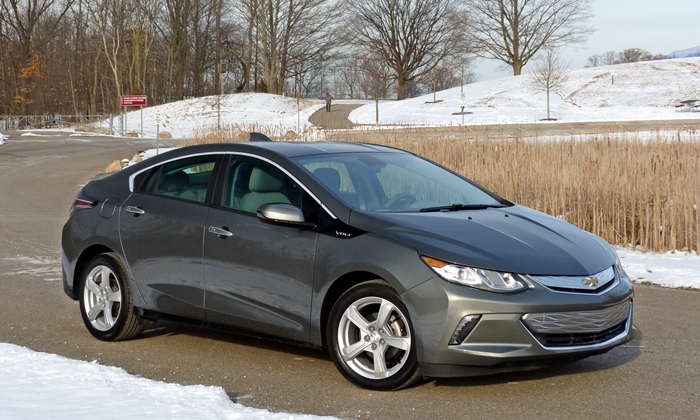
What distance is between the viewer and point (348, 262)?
4.80 meters

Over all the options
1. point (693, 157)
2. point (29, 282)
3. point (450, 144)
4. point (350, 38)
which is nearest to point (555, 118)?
point (350, 38)

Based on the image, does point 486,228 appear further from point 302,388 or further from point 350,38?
point 350,38

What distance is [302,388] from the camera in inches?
193

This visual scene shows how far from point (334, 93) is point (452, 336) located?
105 metres

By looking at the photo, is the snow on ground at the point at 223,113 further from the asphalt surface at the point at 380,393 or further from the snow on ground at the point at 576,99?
the asphalt surface at the point at 380,393

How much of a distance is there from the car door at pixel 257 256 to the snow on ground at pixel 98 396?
0.72 m

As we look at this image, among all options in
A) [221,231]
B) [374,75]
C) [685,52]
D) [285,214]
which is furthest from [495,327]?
[685,52]

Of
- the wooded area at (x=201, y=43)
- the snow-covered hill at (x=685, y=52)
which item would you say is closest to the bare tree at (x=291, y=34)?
the wooded area at (x=201, y=43)

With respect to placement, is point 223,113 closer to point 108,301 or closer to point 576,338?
point 108,301

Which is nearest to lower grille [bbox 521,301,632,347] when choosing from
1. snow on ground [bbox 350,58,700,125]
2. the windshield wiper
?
the windshield wiper

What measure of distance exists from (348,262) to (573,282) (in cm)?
124

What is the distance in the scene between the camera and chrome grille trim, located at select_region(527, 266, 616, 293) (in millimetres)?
4531

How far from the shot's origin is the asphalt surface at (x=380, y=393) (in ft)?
14.7

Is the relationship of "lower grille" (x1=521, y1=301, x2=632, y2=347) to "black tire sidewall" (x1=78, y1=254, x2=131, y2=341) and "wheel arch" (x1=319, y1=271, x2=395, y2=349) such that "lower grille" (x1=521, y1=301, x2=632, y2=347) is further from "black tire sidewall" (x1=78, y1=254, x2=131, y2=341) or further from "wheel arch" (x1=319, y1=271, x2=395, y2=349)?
"black tire sidewall" (x1=78, y1=254, x2=131, y2=341)
